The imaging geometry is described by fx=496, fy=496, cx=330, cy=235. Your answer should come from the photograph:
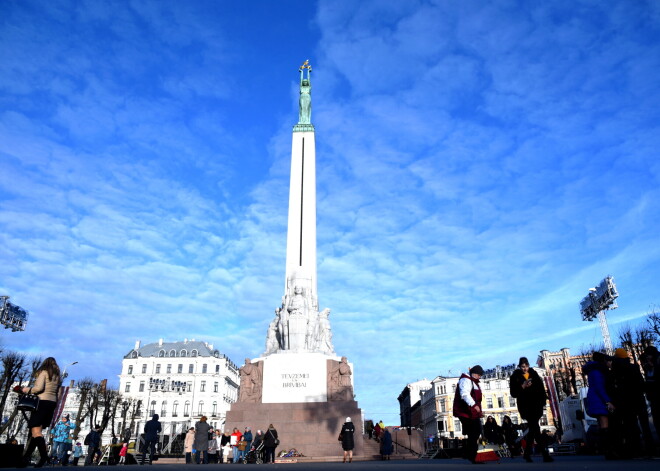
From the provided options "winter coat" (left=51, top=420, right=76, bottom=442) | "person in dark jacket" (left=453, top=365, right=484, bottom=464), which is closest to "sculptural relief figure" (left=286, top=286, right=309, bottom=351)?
"winter coat" (left=51, top=420, right=76, bottom=442)

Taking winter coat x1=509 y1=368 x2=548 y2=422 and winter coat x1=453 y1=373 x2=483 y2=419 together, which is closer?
winter coat x1=453 y1=373 x2=483 y2=419

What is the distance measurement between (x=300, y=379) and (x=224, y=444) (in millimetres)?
4261

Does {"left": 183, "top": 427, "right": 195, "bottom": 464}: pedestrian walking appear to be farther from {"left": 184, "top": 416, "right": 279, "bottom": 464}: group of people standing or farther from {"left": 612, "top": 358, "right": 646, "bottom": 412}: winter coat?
{"left": 612, "top": 358, "right": 646, "bottom": 412}: winter coat

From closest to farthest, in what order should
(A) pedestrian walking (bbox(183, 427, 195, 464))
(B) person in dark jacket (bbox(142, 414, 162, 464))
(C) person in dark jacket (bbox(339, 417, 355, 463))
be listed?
(C) person in dark jacket (bbox(339, 417, 355, 463))
(B) person in dark jacket (bbox(142, 414, 162, 464))
(A) pedestrian walking (bbox(183, 427, 195, 464))

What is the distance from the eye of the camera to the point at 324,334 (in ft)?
81.3

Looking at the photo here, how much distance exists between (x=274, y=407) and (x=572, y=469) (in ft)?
52.8

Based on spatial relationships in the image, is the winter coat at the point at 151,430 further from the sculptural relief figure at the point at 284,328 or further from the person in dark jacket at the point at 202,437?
the sculptural relief figure at the point at 284,328

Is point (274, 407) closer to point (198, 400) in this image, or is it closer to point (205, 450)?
point (205, 450)

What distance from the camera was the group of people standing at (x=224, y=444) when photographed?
52.5 feet

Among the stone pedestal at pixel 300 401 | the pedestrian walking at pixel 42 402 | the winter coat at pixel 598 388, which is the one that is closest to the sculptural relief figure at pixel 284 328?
the stone pedestal at pixel 300 401

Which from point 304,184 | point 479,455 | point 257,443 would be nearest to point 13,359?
point 304,184

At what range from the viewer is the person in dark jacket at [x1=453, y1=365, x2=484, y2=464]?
8.21m

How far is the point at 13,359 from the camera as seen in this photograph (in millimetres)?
40562

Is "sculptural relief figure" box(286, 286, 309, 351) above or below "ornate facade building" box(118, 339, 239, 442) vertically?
below
